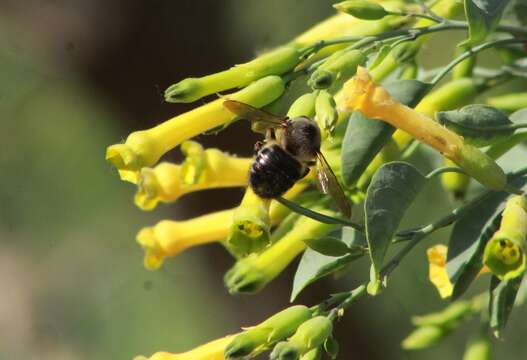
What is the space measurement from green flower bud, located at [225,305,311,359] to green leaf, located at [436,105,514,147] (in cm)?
28

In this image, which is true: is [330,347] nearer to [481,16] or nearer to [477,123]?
[477,123]

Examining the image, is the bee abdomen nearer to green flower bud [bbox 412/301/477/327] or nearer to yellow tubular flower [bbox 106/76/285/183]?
yellow tubular flower [bbox 106/76/285/183]

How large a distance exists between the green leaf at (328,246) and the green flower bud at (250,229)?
8 centimetres

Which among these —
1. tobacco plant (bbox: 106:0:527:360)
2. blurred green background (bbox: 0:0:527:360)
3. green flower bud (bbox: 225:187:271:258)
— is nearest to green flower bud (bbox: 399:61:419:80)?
tobacco plant (bbox: 106:0:527:360)

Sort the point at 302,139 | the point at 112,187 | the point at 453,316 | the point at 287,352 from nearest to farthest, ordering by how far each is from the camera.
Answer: the point at 287,352 → the point at 302,139 → the point at 453,316 → the point at 112,187

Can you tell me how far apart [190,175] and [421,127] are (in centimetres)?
41

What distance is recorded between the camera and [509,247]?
3.43ft

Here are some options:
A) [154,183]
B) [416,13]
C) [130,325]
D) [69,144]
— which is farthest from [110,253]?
[416,13]

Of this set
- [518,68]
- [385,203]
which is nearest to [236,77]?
[385,203]

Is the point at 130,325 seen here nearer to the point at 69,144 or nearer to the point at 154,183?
the point at 69,144

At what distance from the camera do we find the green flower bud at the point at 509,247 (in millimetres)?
995

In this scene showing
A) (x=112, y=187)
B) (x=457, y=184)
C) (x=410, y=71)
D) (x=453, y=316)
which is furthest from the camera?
(x=112, y=187)

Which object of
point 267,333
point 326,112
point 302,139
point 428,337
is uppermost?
point 326,112

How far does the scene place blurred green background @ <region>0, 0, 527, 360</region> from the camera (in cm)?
328
